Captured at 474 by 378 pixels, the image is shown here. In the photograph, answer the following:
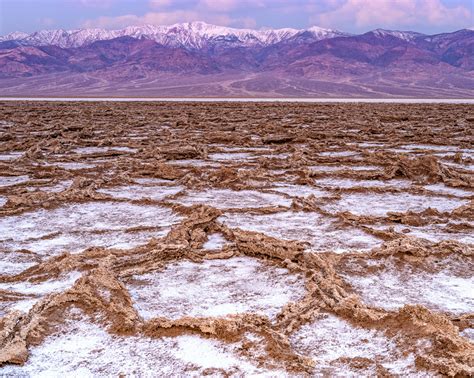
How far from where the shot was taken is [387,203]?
18.7 feet

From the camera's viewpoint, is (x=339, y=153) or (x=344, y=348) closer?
(x=344, y=348)

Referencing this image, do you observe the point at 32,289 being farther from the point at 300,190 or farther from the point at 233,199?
the point at 300,190

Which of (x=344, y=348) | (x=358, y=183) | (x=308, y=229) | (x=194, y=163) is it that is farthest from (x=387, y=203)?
(x=194, y=163)

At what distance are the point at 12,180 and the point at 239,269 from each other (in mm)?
4417

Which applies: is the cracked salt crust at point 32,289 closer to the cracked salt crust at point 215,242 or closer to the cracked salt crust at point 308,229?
the cracked salt crust at point 215,242

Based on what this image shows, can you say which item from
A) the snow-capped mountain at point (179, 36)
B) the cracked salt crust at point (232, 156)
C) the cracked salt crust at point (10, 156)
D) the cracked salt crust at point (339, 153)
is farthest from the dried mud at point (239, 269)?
the snow-capped mountain at point (179, 36)

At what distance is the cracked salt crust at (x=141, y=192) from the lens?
6035 mm

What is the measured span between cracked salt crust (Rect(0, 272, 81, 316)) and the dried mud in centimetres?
1

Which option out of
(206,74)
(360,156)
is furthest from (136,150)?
(206,74)

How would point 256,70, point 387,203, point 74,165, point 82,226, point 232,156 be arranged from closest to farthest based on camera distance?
point 82,226 → point 387,203 → point 74,165 → point 232,156 → point 256,70

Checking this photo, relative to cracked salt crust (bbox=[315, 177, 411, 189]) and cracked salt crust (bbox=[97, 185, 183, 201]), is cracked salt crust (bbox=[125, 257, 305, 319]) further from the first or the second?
cracked salt crust (bbox=[315, 177, 411, 189])

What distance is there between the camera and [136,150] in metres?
9.85

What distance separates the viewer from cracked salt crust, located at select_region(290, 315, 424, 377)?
249cm

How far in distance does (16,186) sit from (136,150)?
344 cm
